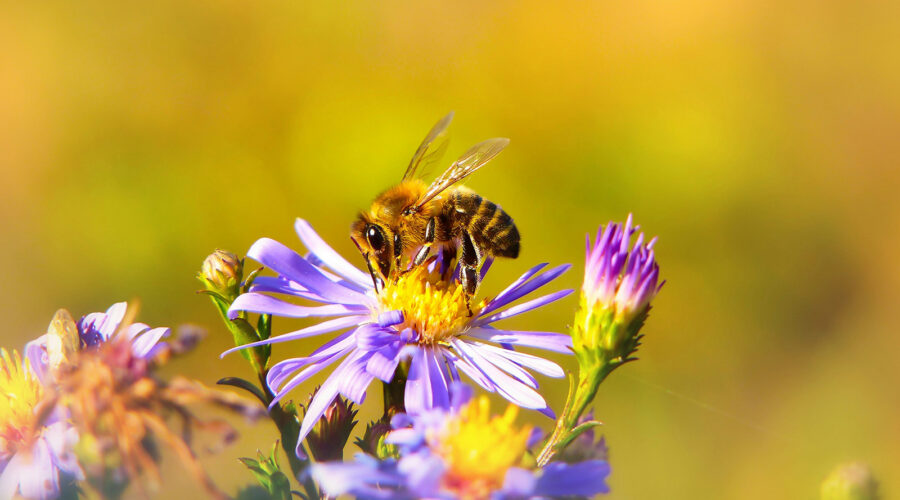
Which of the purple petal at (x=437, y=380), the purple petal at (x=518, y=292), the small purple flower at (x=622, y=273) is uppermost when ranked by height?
the small purple flower at (x=622, y=273)

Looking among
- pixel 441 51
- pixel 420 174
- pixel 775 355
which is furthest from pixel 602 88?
pixel 420 174

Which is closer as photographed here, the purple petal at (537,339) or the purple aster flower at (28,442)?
the purple aster flower at (28,442)

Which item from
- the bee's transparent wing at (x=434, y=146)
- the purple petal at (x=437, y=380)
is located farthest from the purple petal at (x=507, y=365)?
the bee's transparent wing at (x=434, y=146)

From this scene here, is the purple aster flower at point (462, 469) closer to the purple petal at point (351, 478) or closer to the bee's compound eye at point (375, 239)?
the purple petal at point (351, 478)

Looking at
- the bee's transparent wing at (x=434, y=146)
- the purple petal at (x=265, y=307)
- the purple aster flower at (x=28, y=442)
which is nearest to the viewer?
the purple aster flower at (x=28, y=442)

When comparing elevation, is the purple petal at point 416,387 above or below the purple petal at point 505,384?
below

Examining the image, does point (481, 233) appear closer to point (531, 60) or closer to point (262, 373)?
point (262, 373)
